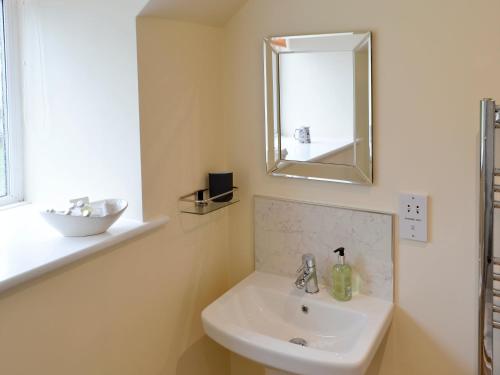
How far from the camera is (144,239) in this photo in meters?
1.57

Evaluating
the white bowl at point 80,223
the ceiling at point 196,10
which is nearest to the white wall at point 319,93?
the ceiling at point 196,10

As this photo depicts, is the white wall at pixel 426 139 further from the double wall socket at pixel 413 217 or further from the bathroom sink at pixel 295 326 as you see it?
the bathroom sink at pixel 295 326

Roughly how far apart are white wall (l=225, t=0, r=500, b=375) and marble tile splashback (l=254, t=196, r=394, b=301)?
4cm

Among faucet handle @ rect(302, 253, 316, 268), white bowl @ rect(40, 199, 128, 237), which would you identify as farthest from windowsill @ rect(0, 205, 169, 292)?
faucet handle @ rect(302, 253, 316, 268)

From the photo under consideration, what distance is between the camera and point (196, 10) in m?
1.64

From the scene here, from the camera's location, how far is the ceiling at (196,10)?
1.49 m

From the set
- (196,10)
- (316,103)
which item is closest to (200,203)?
(316,103)

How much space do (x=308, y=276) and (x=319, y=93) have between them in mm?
604

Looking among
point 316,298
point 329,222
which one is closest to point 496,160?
point 329,222

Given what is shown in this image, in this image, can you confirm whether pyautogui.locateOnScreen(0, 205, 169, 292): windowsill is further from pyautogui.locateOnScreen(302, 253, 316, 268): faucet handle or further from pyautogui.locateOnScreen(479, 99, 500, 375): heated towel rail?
pyautogui.locateOnScreen(479, 99, 500, 375): heated towel rail

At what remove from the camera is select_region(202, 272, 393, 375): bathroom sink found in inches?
53.7

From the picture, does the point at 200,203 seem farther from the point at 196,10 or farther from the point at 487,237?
the point at 487,237

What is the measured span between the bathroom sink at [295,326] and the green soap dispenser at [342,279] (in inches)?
1.0

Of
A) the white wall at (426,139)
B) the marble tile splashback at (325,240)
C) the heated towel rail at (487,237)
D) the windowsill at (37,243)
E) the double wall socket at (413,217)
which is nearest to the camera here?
the windowsill at (37,243)
